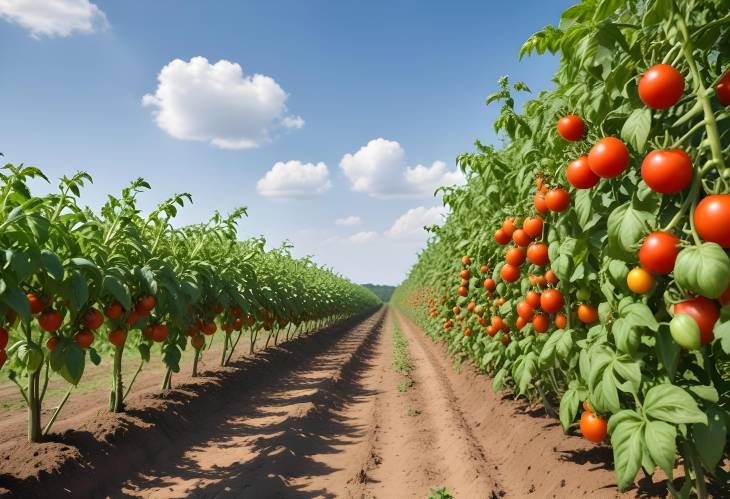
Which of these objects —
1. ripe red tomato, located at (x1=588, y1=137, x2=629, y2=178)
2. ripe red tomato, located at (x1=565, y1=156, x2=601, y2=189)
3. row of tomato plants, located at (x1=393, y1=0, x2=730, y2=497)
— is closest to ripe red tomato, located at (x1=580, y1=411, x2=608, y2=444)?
row of tomato plants, located at (x1=393, y1=0, x2=730, y2=497)

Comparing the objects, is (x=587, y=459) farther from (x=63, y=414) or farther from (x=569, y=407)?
(x=63, y=414)

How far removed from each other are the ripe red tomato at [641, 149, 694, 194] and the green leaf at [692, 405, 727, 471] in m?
1.04

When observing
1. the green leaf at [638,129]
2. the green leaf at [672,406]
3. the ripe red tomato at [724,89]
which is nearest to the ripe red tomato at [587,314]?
the green leaf at [672,406]

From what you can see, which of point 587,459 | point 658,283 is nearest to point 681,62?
point 658,283

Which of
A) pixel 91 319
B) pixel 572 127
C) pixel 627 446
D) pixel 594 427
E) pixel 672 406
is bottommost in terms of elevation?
pixel 594 427

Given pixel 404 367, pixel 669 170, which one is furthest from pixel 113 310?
pixel 404 367

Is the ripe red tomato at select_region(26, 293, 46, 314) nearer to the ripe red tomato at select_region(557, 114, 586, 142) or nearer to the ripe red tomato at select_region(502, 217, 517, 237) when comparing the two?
the ripe red tomato at select_region(502, 217, 517, 237)

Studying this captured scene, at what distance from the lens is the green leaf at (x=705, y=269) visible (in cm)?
164

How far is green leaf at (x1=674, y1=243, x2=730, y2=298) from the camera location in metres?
1.64

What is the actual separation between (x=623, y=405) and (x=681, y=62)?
6.52 ft

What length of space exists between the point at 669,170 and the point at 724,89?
51 cm

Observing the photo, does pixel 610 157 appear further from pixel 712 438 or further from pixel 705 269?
pixel 712 438

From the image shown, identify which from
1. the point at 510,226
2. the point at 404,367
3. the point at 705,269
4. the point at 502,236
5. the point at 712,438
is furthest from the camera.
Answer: the point at 404,367

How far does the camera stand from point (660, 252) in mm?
1881
